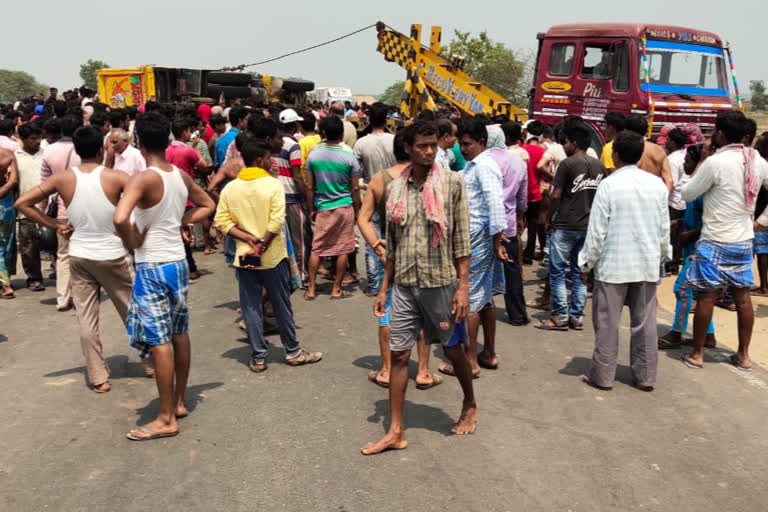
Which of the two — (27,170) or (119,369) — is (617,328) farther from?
(27,170)

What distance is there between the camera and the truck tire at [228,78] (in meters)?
18.8

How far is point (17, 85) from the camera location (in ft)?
246

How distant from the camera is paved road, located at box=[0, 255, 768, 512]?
3.60 m

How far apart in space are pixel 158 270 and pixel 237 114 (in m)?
4.62

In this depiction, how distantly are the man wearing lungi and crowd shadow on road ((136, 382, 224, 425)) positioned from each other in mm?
3787

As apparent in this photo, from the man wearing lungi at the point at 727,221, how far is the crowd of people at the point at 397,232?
0.04 ft

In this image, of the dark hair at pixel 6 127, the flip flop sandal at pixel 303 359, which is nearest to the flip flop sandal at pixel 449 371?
the flip flop sandal at pixel 303 359

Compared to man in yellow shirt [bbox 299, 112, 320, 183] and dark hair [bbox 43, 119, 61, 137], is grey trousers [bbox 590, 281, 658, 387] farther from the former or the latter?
dark hair [bbox 43, 119, 61, 137]

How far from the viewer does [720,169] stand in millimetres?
5340

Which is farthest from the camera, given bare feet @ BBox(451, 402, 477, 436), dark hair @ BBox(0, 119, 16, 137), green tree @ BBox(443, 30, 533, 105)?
green tree @ BBox(443, 30, 533, 105)

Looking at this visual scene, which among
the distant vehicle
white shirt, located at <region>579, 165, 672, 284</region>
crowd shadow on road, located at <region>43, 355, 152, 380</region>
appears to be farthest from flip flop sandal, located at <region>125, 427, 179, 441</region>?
the distant vehicle

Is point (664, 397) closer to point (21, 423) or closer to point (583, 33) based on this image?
point (21, 423)

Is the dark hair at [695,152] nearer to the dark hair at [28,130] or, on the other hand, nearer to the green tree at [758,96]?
the dark hair at [28,130]

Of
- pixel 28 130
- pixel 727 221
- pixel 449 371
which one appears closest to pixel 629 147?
pixel 727 221
